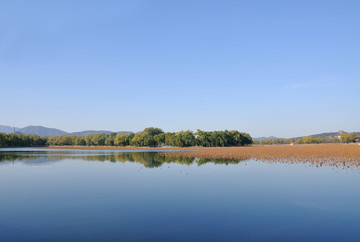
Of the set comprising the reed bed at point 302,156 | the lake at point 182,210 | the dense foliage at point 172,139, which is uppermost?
the dense foliage at point 172,139

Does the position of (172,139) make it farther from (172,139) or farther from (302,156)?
(302,156)

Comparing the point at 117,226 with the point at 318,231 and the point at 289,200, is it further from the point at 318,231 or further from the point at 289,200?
the point at 289,200

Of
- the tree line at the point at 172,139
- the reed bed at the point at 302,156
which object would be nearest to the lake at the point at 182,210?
the reed bed at the point at 302,156

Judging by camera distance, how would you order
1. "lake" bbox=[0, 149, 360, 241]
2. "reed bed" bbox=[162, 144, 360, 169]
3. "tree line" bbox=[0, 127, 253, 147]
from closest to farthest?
"lake" bbox=[0, 149, 360, 241]
"reed bed" bbox=[162, 144, 360, 169]
"tree line" bbox=[0, 127, 253, 147]

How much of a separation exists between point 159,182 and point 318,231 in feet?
52.5

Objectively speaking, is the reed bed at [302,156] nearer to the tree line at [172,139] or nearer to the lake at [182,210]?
the lake at [182,210]

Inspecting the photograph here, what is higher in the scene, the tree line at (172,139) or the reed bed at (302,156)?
the tree line at (172,139)

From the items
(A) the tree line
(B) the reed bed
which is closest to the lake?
(B) the reed bed

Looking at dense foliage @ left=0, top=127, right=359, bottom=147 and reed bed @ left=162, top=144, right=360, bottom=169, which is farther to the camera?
dense foliage @ left=0, top=127, right=359, bottom=147

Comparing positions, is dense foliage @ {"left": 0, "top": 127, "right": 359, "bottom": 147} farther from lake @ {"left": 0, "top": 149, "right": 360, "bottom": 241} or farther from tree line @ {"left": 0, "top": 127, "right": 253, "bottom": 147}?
lake @ {"left": 0, "top": 149, "right": 360, "bottom": 241}

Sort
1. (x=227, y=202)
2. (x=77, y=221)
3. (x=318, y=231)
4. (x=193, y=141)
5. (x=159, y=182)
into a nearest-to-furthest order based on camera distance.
Answer: (x=318, y=231), (x=77, y=221), (x=227, y=202), (x=159, y=182), (x=193, y=141)

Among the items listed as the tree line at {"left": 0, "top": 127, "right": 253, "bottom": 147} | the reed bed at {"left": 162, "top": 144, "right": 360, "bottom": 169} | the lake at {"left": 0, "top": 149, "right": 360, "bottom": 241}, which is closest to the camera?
the lake at {"left": 0, "top": 149, "right": 360, "bottom": 241}

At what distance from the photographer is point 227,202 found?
1689 cm

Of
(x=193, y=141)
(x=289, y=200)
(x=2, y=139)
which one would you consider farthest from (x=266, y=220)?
(x=2, y=139)
